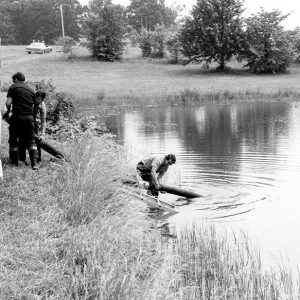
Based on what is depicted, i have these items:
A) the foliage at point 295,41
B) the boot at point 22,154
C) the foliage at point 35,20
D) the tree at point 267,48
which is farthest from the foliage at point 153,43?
the boot at point 22,154

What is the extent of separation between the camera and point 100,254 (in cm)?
704

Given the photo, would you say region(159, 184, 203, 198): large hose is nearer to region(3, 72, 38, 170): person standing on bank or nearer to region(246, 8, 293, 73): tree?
region(3, 72, 38, 170): person standing on bank

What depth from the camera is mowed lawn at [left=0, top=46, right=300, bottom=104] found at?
49781mm

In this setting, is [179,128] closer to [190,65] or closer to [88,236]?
[88,236]

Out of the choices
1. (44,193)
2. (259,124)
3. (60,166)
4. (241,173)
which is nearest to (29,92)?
(60,166)

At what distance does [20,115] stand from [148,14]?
109m

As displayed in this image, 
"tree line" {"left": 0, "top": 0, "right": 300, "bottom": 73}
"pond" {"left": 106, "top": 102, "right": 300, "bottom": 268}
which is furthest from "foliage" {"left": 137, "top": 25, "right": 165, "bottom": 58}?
"pond" {"left": 106, "top": 102, "right": 300, "bottom": 268}

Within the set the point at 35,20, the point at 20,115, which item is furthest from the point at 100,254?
the point at 35,20

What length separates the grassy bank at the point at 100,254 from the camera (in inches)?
247

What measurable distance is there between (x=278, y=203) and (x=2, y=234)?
25.7 ft

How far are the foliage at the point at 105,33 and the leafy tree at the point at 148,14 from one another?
148ft

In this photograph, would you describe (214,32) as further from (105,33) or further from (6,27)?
(6,27)

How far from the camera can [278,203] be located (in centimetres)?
1359

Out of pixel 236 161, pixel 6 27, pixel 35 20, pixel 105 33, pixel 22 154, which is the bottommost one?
pixel 236 161
